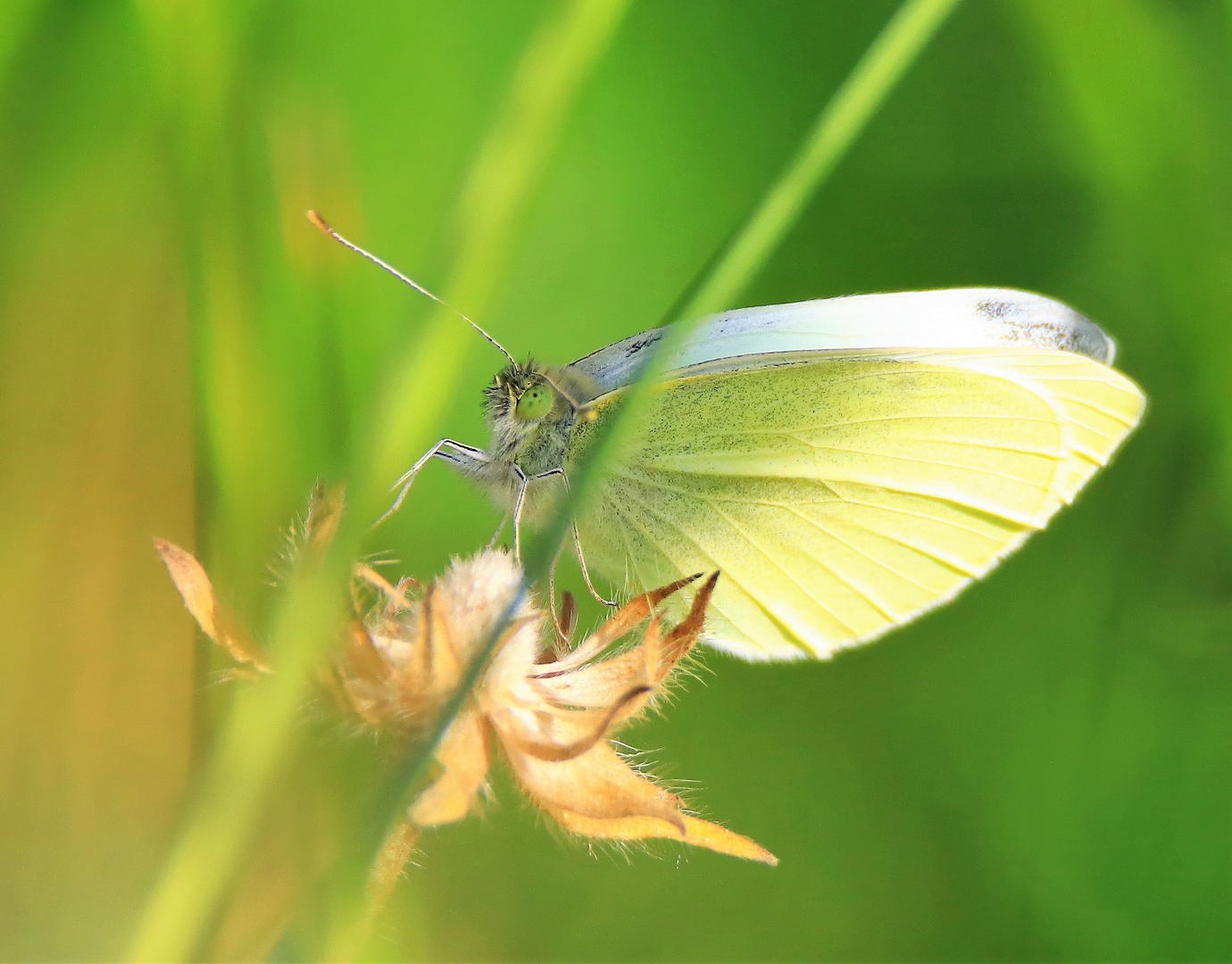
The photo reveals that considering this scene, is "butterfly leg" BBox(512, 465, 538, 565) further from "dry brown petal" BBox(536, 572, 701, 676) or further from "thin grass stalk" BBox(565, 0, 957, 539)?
"thin grass stalk" BBox(565, 0, 957, 539)

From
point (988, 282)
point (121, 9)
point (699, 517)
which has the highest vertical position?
point (988, 282)

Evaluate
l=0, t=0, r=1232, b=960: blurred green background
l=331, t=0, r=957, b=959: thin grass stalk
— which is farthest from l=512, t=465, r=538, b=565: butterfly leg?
l=331, t=0, r=957, b=959: thin grass stalk

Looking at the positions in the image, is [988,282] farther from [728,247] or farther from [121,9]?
[121,9]

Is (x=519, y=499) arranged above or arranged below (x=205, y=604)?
above

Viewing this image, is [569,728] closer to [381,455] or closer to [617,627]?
[617,627]

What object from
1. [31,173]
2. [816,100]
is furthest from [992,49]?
[31,173]

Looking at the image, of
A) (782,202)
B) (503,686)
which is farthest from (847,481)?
(782,202)
